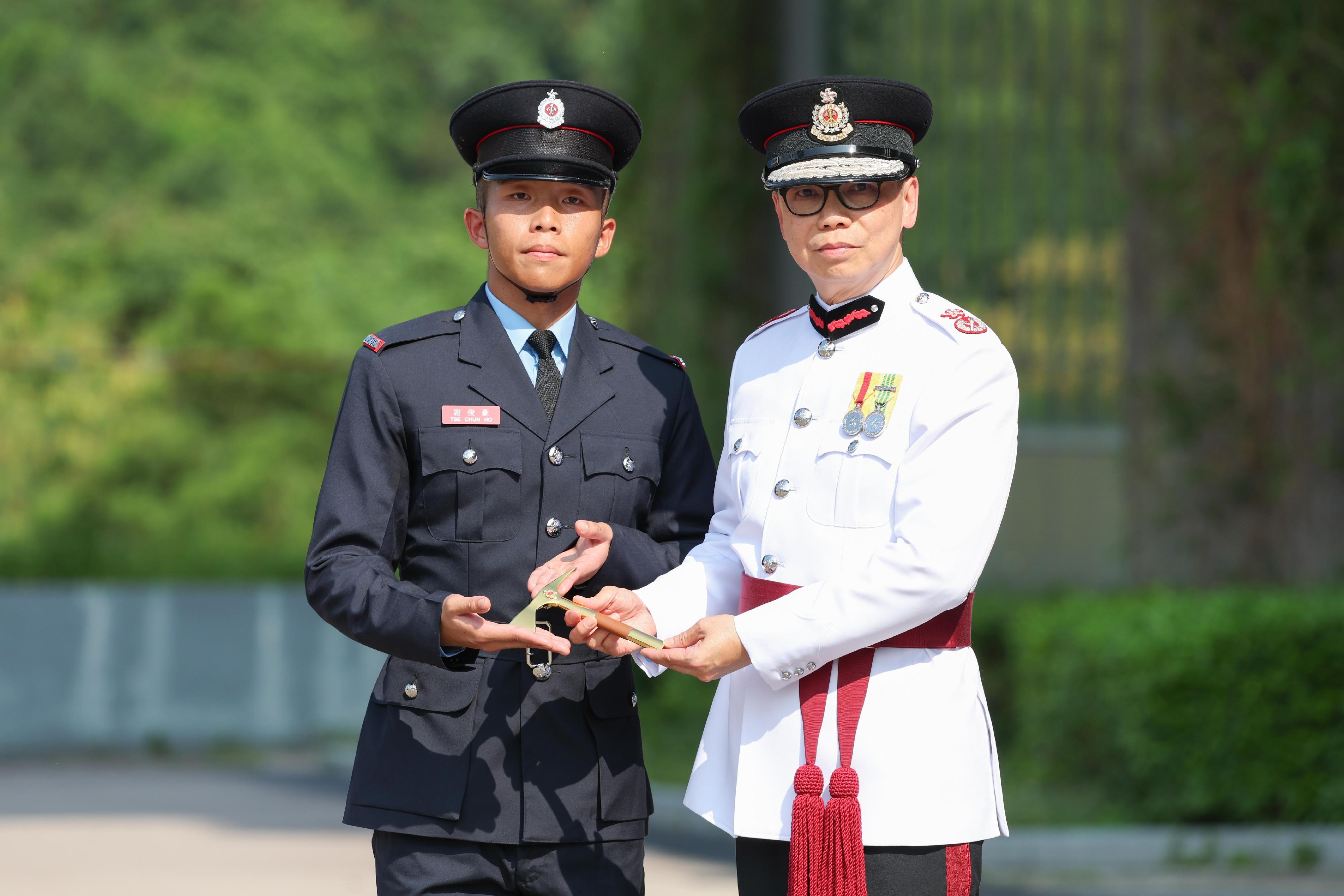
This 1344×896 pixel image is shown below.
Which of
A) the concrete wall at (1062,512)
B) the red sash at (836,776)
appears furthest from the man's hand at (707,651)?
the concrete wall at (1062,512)

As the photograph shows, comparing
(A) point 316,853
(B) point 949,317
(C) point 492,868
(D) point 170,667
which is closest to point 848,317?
(B) point 949,317

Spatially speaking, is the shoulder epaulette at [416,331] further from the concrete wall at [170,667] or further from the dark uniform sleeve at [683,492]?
the concrete wall at [170,667]

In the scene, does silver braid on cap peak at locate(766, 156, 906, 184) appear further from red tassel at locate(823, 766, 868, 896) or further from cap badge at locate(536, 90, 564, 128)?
Answer: red tassel at locate(823, 766, 868, 896)

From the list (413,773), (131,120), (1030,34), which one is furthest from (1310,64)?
(131,120)

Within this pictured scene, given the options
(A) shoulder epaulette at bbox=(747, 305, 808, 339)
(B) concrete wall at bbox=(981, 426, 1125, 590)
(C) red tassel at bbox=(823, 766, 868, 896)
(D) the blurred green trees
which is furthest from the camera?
(D) the blurred green trees

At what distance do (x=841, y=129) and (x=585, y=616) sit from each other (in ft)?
2.89

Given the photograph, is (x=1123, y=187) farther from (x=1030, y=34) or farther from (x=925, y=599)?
(x=925, y=599)

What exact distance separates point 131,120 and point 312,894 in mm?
18568

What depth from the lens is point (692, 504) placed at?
3.14 m

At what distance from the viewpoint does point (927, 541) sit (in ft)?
8.69

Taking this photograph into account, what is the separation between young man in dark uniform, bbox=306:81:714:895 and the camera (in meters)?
2.83

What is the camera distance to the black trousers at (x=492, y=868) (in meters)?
2.81

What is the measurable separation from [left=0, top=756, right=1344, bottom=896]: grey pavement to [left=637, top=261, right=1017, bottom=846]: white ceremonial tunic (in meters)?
4.00

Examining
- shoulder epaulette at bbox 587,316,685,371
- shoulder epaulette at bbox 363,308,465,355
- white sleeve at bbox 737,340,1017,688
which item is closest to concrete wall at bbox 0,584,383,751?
shoulder epaulette at bbox 587,316,685,371
